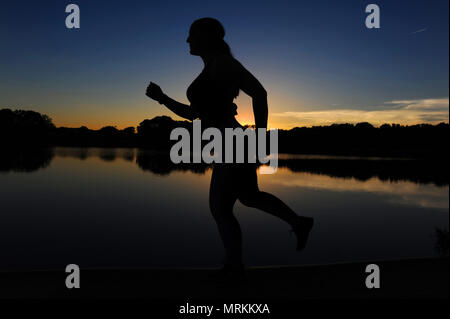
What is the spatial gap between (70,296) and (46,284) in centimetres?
39

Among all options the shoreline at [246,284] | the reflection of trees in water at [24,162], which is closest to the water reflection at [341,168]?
the reflection of trees in water at [24,162]

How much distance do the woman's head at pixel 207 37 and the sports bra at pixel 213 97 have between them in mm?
183

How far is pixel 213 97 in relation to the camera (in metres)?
2.43

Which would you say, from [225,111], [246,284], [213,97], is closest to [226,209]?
[246,284]

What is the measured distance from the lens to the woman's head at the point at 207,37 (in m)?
2.56

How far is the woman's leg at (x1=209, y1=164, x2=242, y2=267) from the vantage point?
2.51 meters

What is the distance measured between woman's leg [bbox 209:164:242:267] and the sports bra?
360 millimetres

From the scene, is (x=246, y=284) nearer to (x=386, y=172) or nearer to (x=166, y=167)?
(x=386, y=172)

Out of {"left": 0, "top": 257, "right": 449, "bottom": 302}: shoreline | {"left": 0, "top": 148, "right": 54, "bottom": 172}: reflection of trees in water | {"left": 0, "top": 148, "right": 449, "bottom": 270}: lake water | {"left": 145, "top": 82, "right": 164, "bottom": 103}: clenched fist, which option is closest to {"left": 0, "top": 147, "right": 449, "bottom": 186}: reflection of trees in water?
{"left": 0, "top": 148, "right": 54, "bottom": 172}: reflection of trees in water

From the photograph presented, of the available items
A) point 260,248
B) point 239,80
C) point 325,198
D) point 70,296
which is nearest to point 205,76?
point 239,80

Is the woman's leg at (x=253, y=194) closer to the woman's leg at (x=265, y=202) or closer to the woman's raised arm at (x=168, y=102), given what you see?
the woman's leg at (x=265, y=202)

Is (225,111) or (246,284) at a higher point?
(225,111)

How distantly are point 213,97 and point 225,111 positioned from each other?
0.13 metres
